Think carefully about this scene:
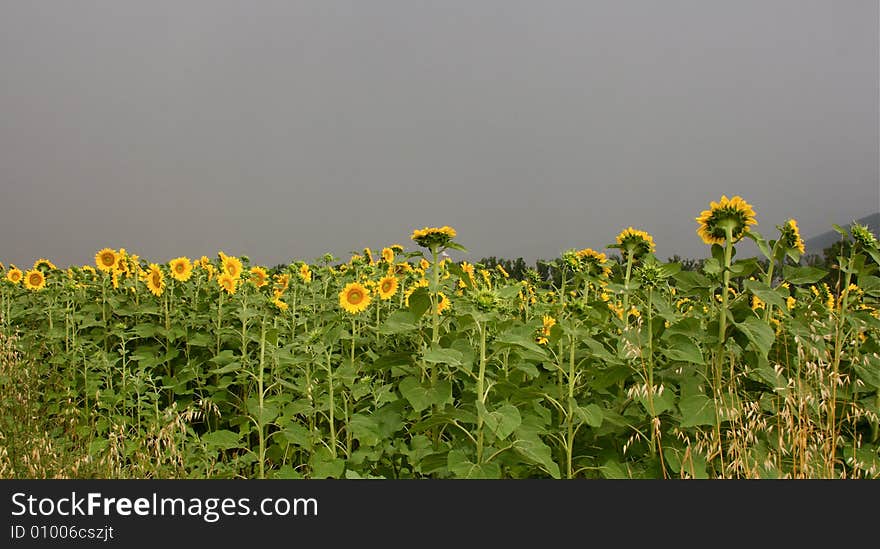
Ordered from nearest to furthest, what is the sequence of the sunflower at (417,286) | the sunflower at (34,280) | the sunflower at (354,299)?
the sunflower at (417,286) < the sunflower at (354,299) < the sunflower at (34,280)

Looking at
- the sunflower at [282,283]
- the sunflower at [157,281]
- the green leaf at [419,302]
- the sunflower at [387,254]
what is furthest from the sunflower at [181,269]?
the green leaf at [419,302]

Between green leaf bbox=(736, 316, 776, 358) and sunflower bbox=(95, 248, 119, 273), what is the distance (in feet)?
18.6

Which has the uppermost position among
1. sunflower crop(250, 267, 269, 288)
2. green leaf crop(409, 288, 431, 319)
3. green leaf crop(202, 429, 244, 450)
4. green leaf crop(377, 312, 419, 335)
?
sunflower crop(250, 267, 269, 288)

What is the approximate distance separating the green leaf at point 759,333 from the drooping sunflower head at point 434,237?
5.00 feet

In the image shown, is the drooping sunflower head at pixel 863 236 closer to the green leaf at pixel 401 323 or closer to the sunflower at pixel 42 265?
the green leaf at pixel 401 323

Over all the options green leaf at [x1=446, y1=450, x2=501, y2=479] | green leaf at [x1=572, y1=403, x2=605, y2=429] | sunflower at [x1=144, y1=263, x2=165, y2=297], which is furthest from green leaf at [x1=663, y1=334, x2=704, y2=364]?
sunflower at [x1=144, y1=263, x2=165, y2=297]

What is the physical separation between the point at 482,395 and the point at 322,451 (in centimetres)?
127

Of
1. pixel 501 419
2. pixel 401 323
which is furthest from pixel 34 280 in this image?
pixel 501 419

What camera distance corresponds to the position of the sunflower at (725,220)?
11.0 ft

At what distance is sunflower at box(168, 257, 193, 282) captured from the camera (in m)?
5.89

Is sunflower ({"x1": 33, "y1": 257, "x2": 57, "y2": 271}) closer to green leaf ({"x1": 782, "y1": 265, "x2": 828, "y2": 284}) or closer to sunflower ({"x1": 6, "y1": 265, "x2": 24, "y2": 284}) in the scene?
sunflower ({"x1": 6, "y1": 265, "x2": 24, "y2": 284})

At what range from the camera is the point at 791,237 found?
3.68 m

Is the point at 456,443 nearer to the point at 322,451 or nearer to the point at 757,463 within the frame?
the point at 322,451

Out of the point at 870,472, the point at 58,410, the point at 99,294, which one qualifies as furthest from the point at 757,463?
the point at 99,294
